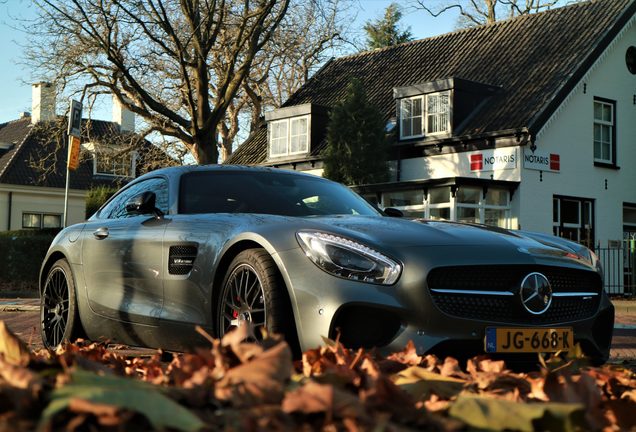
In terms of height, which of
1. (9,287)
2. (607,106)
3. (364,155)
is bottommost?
(9,287)

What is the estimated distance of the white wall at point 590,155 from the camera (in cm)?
2377

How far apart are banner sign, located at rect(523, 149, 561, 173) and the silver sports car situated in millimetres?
18077

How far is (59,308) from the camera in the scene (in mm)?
6637

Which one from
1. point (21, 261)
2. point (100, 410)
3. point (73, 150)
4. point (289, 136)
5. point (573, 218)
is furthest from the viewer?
point (289, 136)

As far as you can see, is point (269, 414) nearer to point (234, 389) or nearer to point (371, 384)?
point (234, 389)

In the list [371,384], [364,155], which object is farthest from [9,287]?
[371,384]

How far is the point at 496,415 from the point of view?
2.16 meters

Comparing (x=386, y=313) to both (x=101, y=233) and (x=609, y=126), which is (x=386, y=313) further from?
(x=609, y=126)

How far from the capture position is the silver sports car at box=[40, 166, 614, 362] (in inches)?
171

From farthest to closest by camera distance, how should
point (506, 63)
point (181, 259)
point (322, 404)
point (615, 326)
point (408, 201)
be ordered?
point (506, 63), point (408, 201), point (615, 326), point (181, 259), point (322, 404)

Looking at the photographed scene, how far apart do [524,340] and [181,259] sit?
2.06 meters

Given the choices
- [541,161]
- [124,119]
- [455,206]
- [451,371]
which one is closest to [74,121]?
[455,206]

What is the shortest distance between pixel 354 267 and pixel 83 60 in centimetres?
2419

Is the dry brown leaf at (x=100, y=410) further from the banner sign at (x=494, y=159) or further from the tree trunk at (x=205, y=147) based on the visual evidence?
the tree trunk at (x=205, y=147)
